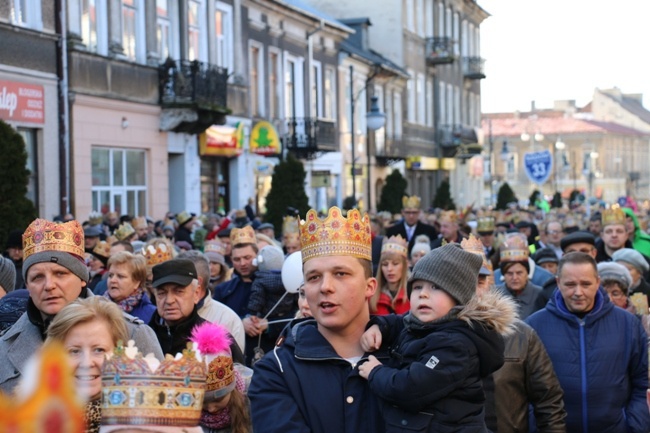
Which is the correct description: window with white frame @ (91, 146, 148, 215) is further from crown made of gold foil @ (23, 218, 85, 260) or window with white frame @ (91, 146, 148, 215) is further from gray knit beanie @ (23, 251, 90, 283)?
gray knit beanie @ (23, 251, 90, 283)

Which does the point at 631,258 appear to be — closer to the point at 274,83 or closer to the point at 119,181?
the point at 119,181

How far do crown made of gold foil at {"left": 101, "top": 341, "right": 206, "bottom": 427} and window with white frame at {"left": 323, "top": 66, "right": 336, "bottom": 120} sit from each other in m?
36.8

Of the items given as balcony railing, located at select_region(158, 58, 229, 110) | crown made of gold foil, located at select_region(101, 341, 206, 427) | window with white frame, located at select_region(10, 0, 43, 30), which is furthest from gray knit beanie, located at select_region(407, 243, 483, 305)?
balcony railing, located at select_region(158, 58, 229, 110)

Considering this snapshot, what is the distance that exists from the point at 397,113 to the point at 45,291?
4577 cm

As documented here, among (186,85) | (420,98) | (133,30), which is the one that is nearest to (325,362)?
(133,30)

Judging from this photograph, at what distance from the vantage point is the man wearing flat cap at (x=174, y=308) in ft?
20.6

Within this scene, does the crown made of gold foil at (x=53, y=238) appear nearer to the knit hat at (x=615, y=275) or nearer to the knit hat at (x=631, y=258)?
the knit hat at (x=615, y=275)

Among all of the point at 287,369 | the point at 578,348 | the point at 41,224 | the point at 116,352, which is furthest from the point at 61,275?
the point at 578,348

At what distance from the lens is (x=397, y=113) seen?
1983 inches

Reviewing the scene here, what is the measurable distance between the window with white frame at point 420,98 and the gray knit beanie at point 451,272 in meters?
50.0

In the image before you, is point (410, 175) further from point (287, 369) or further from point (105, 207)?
point (287, 369)

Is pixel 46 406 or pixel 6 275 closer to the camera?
pixel 46 406

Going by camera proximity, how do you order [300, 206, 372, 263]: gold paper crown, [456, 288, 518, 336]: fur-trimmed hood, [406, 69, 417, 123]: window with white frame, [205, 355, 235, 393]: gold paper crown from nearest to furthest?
1. [300, 206, 372, 263]: gold paper crown
2. [456, 288, 518, 336]: fur-trimmed hood
3. [205, 355, 235, 393]: gold paper crown
4. [406, 69, 417, 123]: window with white frame

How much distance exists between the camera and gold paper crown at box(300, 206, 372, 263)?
3887 millimetres
